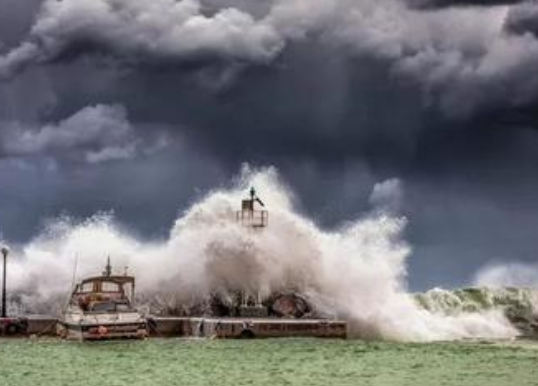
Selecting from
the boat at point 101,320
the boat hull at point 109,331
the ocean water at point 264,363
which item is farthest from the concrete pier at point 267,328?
the boat hull at point 109,331

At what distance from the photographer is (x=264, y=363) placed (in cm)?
3969

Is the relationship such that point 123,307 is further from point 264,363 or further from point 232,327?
point 264,363

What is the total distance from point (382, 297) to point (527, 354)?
2179 cm

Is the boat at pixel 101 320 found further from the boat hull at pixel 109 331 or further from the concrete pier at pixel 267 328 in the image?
the concrete pier at pixel 267 328

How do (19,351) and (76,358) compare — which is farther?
(19,351)

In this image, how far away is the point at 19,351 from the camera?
149ft

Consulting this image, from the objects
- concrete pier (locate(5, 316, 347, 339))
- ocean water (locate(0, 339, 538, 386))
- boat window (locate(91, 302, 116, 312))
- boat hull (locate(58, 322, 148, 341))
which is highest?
boat window (locate(91, 302, 116, 312))

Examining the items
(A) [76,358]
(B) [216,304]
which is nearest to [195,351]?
(A) [76,358]

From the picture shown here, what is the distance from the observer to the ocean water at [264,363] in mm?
34062

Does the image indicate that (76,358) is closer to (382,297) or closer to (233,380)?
(233,380)

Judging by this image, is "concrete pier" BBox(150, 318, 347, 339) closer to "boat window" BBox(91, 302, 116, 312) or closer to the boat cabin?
the boat cabin

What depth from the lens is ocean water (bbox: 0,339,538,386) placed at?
34.1 m

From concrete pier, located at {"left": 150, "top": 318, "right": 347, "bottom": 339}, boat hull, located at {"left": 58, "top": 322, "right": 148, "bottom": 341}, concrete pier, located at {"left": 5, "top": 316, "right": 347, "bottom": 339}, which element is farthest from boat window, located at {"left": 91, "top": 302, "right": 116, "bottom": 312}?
concrete pier, located at {"left": 150, "top": 318, "right": 347, "bottom": 339}

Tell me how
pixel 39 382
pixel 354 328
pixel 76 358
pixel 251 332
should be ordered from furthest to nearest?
pixel 354 328
pixel 251 332
pixel 76 358
pixel 39 382
